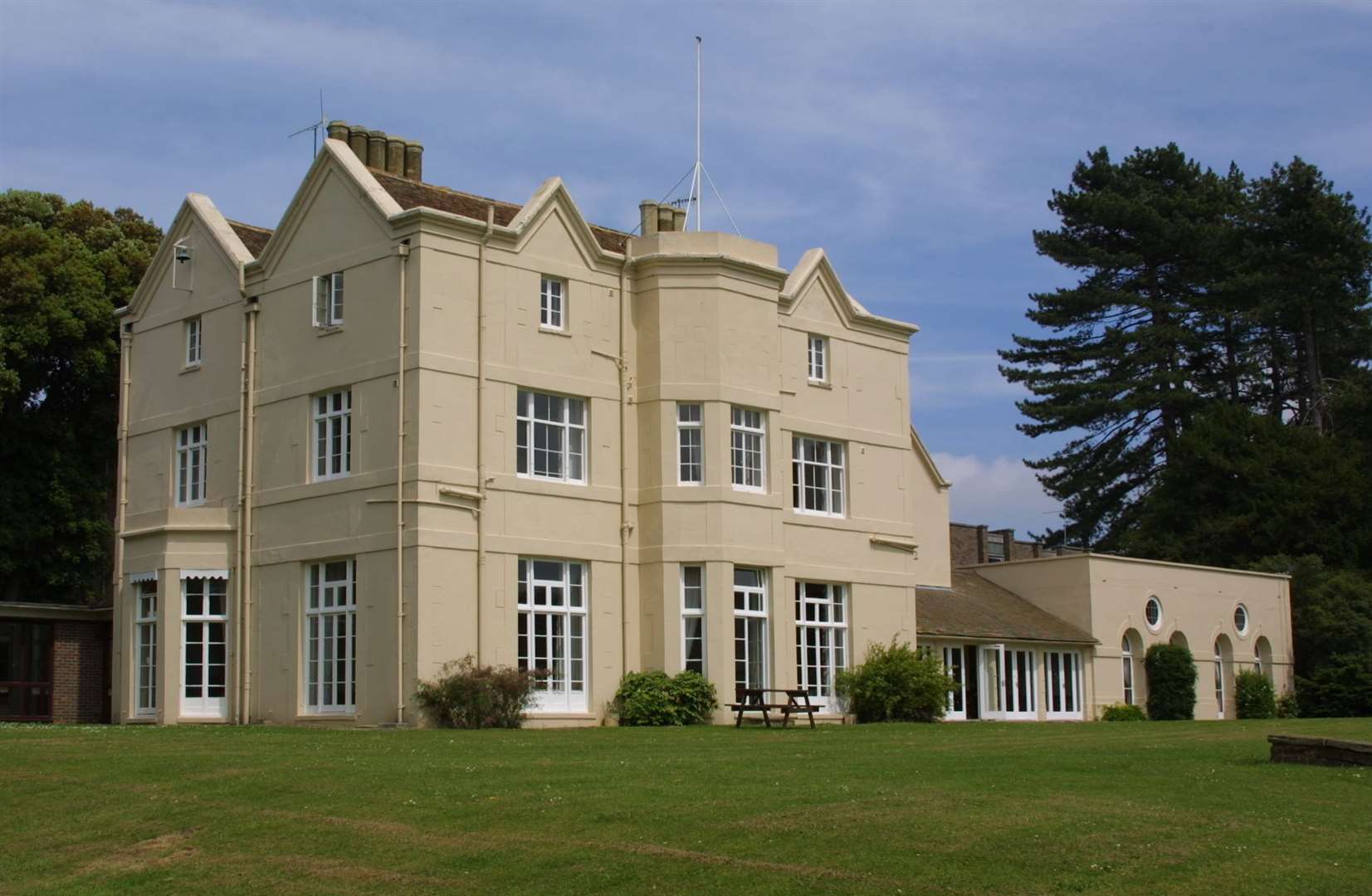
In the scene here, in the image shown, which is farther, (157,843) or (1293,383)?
(1293,383)

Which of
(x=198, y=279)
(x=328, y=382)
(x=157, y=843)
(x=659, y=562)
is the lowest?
(x=157, y=843)

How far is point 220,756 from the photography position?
20938mm

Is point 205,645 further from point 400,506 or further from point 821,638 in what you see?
point 821,638

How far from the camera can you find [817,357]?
3894cm

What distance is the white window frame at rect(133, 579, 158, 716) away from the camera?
35062mm

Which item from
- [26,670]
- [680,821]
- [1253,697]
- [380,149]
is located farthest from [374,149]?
[1253,697]

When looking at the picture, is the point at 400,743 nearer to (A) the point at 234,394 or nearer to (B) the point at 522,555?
(B) the point at 522,555

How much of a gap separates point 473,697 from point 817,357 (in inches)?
507

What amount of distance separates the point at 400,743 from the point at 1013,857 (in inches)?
497

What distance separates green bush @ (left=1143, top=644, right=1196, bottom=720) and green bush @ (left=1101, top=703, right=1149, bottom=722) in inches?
56.2

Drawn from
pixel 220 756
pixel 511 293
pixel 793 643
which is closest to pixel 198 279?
pixel 511 293

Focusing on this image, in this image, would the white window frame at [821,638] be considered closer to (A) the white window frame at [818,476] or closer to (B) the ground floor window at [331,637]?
(A) the white window frame at [818,476]

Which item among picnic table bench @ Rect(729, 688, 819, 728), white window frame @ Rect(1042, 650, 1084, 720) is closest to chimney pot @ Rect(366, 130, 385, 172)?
picnic table bench @ Rect(729, 688, 819, 728)

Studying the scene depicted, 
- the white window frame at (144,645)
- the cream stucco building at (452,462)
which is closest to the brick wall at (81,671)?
the cream stucco building at (452,462)
